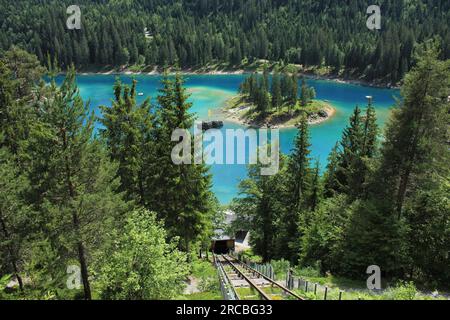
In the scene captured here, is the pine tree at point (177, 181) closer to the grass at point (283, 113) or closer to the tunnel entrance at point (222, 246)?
the tunnel entrance at point (222, 246)

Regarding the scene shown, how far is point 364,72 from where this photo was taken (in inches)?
5148

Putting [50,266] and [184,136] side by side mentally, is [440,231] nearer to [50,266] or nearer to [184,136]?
[184,136]

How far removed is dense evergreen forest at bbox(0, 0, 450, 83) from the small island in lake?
38.1m

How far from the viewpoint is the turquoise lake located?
67.0 m

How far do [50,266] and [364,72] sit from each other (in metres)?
132

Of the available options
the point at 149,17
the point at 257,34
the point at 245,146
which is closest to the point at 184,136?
the point at 245,146

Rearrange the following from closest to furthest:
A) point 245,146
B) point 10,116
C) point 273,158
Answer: point 10,116, point 273,158, point 245,146

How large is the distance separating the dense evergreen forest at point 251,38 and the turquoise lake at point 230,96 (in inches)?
442

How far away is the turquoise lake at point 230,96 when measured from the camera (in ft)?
220

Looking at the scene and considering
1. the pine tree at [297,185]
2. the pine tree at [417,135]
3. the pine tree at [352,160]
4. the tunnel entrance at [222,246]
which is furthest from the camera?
the tunnel entrance at [222,246]

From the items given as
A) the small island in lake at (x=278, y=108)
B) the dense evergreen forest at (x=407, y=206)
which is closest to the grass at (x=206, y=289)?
the dense evergreen forest at (x=407, y=206)

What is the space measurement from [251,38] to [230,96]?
55.2m

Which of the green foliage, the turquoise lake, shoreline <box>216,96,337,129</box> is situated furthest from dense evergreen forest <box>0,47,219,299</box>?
shoreline <box>216,96,337,129</box>

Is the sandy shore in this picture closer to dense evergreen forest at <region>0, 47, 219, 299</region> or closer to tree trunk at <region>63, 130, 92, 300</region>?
dense evergreen forest at <region>0, 47, 219, 299</region>
